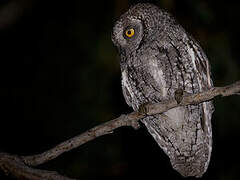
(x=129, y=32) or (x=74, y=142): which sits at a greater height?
(x=129, y=32)

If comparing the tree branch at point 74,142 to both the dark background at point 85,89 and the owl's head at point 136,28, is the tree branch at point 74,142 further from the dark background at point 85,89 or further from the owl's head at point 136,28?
the dark background at point 85,89

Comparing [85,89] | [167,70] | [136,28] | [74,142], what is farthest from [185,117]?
[85,89]

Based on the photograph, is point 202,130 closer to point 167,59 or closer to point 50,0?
point 167,59

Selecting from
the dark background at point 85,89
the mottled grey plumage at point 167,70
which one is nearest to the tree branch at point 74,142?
the mottled grey plumage at point 167,70

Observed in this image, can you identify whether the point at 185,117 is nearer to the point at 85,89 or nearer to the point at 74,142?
the point at 74,142

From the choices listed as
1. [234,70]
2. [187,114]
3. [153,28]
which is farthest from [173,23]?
[234,70]

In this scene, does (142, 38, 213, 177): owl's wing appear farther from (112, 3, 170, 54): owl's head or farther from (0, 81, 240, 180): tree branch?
(0, 81, 240, 180): tree branch
